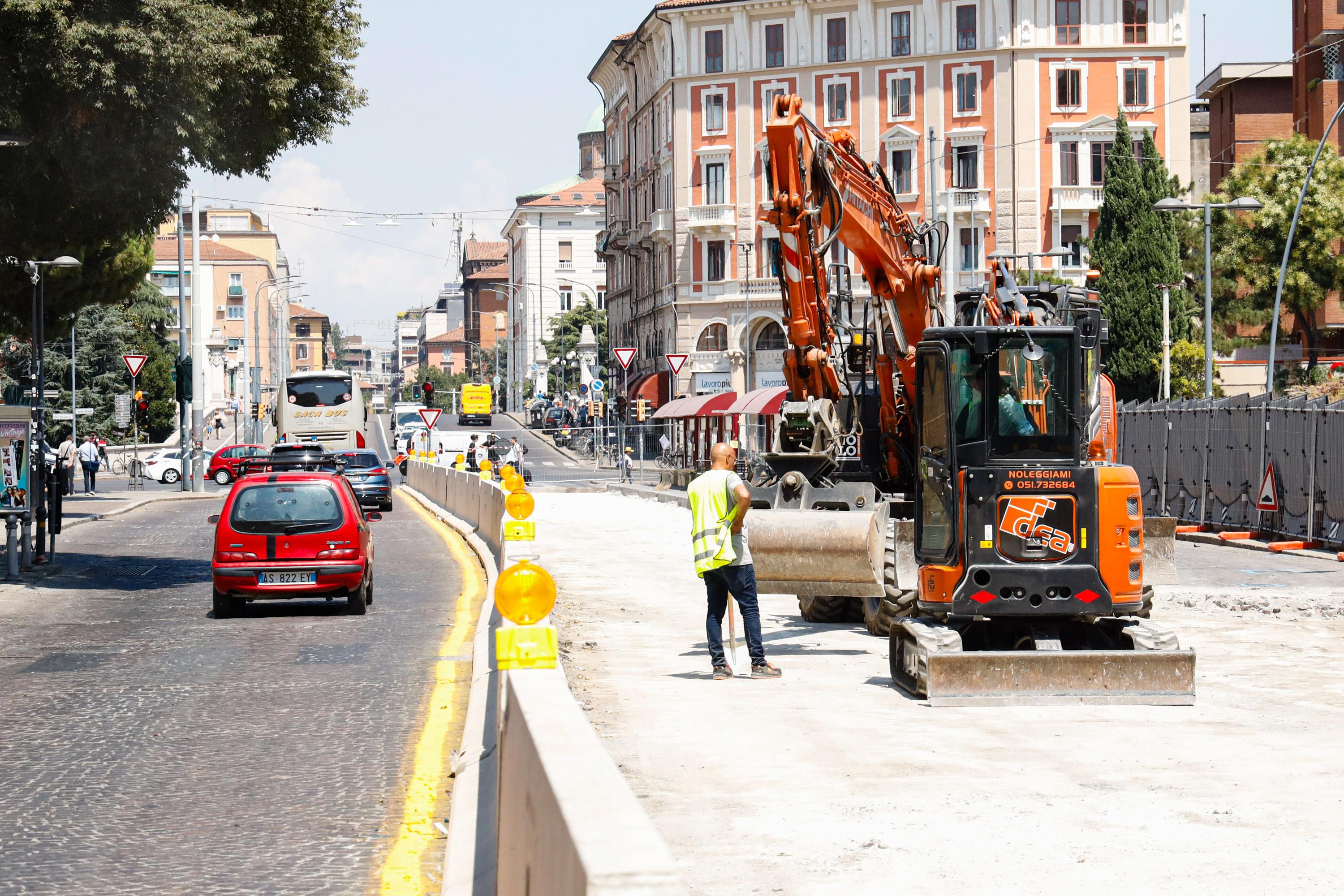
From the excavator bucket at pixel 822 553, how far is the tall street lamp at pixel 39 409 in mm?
13804

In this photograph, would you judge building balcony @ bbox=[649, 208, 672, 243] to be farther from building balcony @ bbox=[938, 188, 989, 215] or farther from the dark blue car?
the dark blue car

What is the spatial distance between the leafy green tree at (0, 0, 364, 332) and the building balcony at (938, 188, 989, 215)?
159ft

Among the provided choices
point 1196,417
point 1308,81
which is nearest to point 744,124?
point 1308,81

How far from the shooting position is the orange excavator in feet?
37.6

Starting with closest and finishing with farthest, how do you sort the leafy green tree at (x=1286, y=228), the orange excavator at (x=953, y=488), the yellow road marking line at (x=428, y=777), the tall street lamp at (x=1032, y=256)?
the yellow road marking line at (x=428, y=777) → the orange excavator at (x=953, y=488) → the tall street lamp at (x=1032, y=256) → the leafy green tree at (x=1286, y=228)

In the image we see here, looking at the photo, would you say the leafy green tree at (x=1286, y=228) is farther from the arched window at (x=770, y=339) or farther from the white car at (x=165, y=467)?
the white car at (x=165, y=467)

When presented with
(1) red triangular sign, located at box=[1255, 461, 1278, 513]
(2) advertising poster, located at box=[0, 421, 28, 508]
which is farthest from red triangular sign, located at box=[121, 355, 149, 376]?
(1) red triangular sign, located at box=[1255, 461, 1278, 513]

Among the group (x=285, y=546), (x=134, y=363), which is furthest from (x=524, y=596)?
(x=134, y=363)

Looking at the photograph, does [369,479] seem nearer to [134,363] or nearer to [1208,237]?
[134,363]

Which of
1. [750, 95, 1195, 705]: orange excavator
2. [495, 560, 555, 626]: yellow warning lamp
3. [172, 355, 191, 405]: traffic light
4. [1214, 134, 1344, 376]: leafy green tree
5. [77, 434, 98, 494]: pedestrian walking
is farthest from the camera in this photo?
[1214, 134, 1344, 376]: leafy green tree

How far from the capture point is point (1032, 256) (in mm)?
42031

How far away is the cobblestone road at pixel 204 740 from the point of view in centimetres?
725

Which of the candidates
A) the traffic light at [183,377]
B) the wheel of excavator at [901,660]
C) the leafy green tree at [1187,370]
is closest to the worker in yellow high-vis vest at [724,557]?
the wheel of excavator at [901,660]

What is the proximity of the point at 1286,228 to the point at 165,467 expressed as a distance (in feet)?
143
